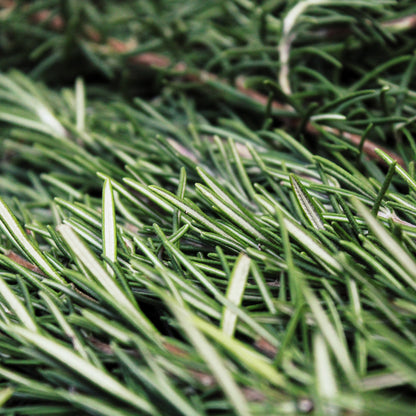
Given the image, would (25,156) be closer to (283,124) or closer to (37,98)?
(37,98)

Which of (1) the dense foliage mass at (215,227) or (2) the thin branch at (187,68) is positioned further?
(2) the thin branch at (187,68)

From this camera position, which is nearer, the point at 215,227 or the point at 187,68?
the point at 215,227

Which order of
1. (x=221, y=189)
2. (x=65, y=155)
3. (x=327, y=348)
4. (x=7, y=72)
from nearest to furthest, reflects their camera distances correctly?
(x=327, y=348) < (x=221, y=189) < (x=65, y=155) < (x=7, y=72)

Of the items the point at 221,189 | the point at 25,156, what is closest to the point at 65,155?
the point at 25,156

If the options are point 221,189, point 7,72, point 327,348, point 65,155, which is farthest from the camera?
point 7,72

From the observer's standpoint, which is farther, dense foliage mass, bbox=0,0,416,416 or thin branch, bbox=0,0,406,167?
thin branch, bbox=0,0,406,167

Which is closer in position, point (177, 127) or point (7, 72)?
point (177, 127)

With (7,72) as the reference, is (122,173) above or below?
below
